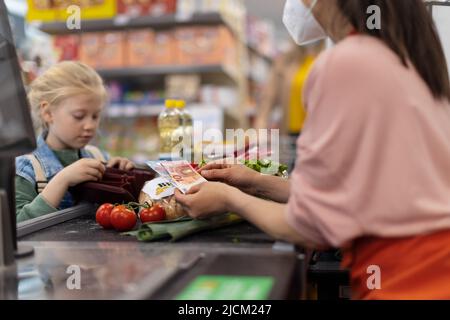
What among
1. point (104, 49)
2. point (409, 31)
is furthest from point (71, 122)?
point (104, 49)

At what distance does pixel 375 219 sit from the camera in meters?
1.24

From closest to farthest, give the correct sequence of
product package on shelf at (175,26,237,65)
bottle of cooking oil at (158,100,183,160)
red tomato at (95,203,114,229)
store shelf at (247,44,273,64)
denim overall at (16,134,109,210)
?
red tomato at (95,203,114,229) < denim overall at (16,134,109,210) < bottle of cooking oil at (158,100,183,160) < product package on shelf at (175,26,237,65) < store shelf at (247,44,273,64)

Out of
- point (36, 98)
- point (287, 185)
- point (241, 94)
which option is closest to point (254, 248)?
point (287, 185)

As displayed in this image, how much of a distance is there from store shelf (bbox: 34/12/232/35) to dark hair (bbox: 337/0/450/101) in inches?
182

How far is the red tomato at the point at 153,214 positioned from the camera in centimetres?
177

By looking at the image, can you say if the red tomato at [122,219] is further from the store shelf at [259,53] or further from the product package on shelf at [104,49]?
the store shelf at [259,53]

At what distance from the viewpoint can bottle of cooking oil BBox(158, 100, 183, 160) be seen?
2756 mm

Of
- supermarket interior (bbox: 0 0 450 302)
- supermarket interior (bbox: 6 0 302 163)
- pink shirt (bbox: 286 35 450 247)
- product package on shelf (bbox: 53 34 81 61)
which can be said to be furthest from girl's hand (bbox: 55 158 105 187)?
A: product package on shelf (bbox: 53 34 81 61)

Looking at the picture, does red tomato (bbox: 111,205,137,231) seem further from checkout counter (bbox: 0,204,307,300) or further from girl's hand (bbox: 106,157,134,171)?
girl's hand (bbox: 106,157,134,171)

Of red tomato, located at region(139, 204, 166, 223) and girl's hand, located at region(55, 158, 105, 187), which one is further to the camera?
girl's hand, located at region(55, 158, 105, 187)

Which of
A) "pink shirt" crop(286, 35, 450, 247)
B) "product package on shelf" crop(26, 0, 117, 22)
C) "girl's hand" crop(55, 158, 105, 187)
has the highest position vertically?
"product package on shelf" crop(26, 0, 117, 22)

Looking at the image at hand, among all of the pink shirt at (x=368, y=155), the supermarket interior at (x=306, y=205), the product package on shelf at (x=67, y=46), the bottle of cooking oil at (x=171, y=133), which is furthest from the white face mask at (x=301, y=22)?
the product package on shelf at (x=67, y=46)

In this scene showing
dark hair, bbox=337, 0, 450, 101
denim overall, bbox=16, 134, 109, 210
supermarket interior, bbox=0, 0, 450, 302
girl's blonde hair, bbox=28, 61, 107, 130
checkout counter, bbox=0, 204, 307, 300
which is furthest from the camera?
girl's blonde hair, bbox=28, 61, 107, 130

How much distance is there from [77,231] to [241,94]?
17.4ft
